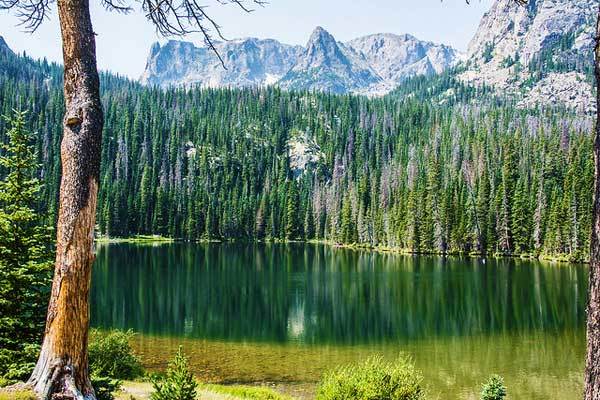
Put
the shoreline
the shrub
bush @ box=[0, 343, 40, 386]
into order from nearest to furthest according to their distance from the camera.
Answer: the shrub < bush @ box=[0, 343, 40, 386] < the shoreline

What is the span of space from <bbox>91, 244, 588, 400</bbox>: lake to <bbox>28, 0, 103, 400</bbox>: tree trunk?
17.8m

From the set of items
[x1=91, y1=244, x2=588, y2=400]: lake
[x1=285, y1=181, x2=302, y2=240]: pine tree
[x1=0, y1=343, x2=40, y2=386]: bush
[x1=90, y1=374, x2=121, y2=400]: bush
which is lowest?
[x1=91, y1=244, x2=588, y2=400]: lake

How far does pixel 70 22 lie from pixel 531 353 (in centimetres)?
3243

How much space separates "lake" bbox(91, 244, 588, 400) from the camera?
2833 centimetres

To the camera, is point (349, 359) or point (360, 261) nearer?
point (349, 359)

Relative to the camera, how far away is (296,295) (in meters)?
54.2

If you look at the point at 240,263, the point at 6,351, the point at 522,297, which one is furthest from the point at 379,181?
the point at 6,351

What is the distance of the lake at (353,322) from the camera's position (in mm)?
28328

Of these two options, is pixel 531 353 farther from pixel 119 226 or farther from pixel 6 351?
pixel 119 226

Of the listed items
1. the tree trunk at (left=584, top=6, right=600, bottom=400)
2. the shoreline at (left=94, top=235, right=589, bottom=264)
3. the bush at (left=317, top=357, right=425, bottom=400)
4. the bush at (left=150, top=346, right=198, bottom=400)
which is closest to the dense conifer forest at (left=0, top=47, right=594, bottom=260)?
the shoreline at (left=94, top=235, right=589, bottom=264)

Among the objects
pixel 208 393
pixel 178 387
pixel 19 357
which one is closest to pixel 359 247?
pixel 208 393

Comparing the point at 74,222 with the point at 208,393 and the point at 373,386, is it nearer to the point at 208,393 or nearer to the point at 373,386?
the point at 373,386

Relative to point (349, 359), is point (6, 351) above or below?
above

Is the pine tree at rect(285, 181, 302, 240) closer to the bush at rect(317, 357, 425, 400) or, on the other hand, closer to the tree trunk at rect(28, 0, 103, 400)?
the bush at rect(317, 357, 425, 400)
